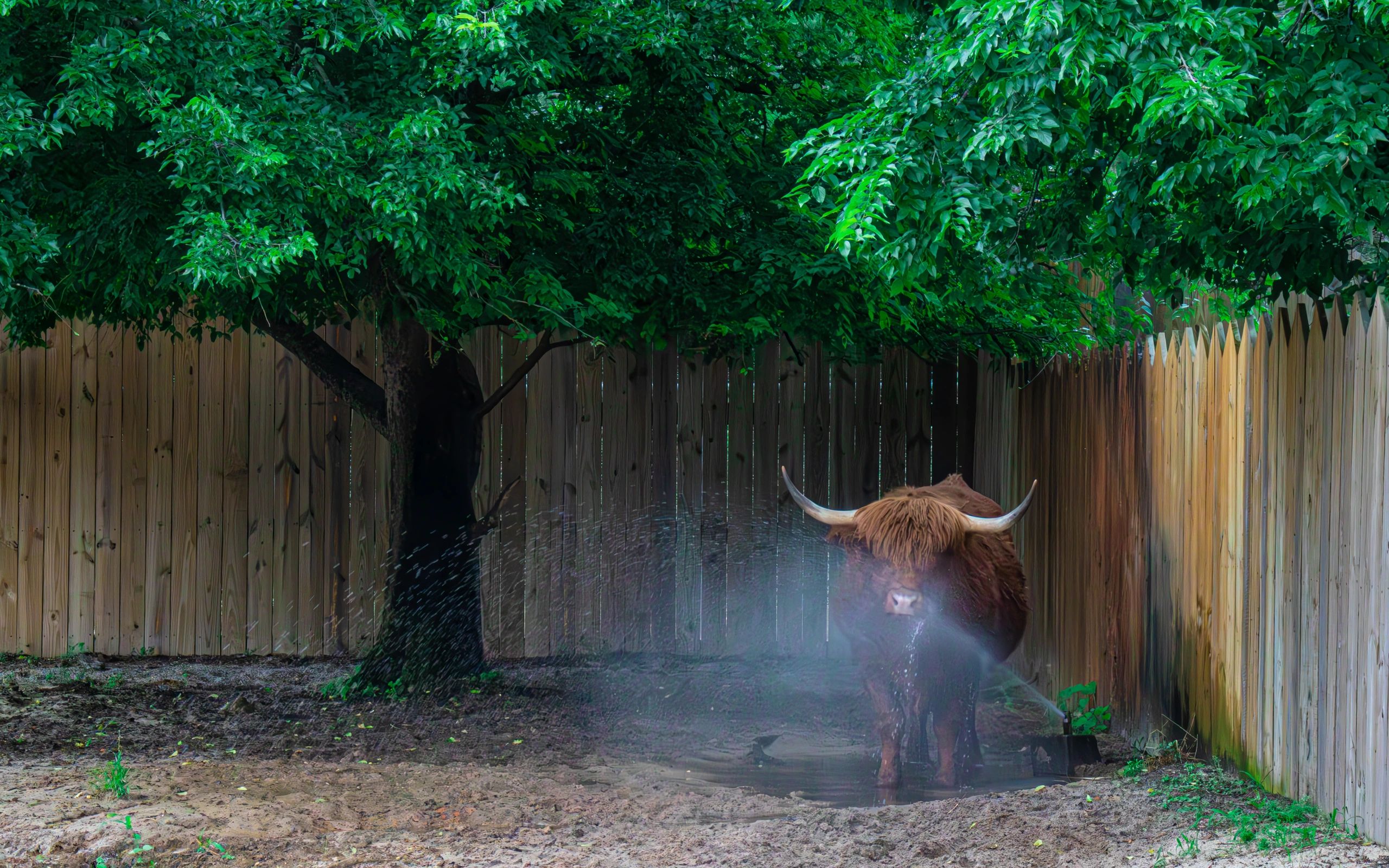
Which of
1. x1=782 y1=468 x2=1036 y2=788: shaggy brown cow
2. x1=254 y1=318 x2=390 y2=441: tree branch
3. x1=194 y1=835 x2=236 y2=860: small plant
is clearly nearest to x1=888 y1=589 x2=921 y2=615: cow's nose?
x1=782 y1=468 x2=1036 y2=788: shaggy brown cow

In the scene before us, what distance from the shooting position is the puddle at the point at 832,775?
19.0ft

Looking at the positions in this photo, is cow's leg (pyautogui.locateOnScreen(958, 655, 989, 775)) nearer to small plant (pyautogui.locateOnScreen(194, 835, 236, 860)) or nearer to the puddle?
the puddle

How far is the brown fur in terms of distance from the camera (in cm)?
583

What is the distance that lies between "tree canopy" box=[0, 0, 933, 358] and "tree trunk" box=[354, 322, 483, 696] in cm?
67

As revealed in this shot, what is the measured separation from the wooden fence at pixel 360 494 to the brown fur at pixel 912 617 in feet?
9.94

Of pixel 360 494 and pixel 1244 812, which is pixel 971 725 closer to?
pixel 1244 812

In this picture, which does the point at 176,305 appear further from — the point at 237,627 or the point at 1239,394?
the point at 1239,394

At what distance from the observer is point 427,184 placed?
5.02 m

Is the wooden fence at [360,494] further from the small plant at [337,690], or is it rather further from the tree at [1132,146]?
the tree at [1132,146]

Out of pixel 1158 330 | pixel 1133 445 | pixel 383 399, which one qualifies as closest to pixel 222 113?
pixel 383 399

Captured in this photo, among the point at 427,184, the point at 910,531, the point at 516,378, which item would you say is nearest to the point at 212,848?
the point at 427,184

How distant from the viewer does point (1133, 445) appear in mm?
6461

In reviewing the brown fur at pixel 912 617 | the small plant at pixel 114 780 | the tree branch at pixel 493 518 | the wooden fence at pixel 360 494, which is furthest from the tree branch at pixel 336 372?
the brown fur at pixel 912 617

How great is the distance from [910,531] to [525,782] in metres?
2.11
